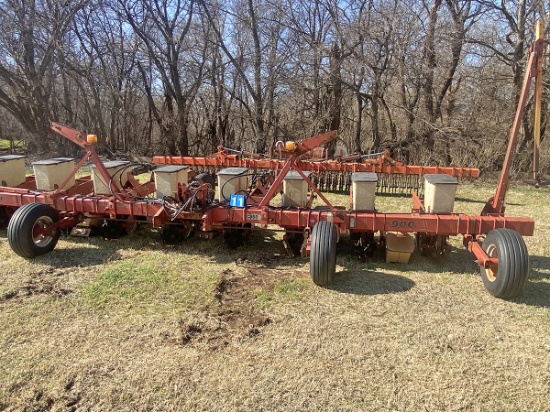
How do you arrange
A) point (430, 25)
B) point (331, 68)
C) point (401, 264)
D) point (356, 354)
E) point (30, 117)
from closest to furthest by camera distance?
point (356, 354) → point (401, 264) → point (430, 25) → point (331, 68) → point (30, 117)

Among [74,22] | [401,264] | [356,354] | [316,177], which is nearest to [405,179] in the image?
[316,177]

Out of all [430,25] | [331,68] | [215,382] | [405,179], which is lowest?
[215,382]

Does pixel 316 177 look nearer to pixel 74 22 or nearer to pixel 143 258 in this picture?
pixel 143 258

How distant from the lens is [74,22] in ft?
49.9

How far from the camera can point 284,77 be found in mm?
13039

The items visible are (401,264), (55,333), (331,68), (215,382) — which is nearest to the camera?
(215,382)

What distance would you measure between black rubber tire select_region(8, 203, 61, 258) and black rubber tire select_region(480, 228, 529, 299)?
4.54 meters

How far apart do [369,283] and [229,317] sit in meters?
1.45

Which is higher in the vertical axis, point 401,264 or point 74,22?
point 74,22

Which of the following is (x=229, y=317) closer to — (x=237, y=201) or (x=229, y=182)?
(x=237, y=201)

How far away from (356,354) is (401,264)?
195 cm

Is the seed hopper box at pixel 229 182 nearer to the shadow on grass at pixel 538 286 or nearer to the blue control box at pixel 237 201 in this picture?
the blue control box at pixel 237 201

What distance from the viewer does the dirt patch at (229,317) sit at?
3.12 m

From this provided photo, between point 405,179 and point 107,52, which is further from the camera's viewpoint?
point 107,52
